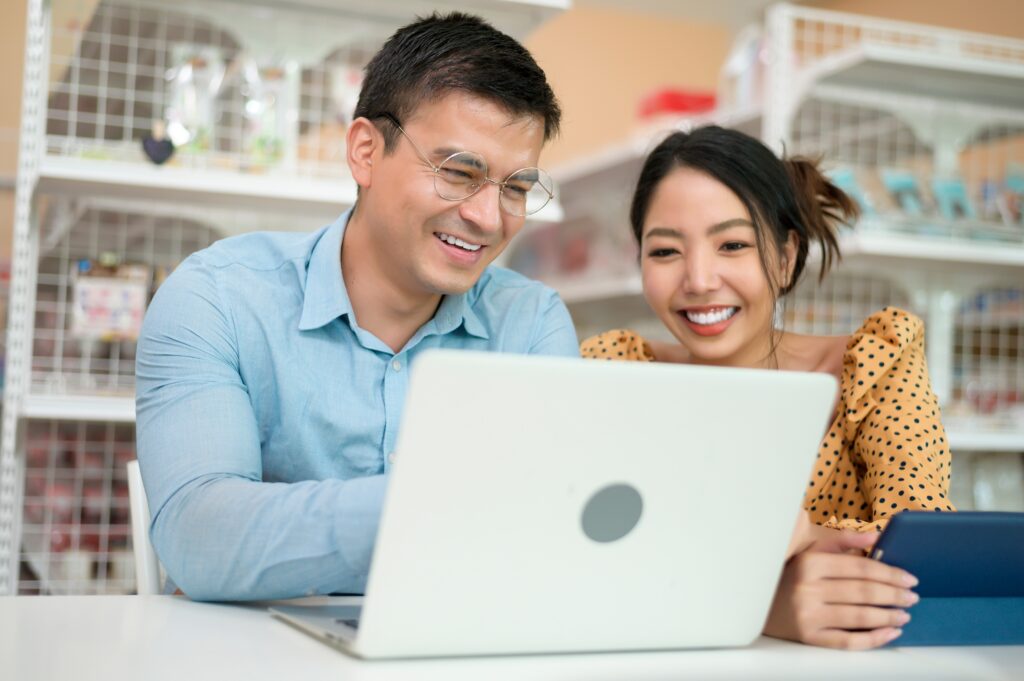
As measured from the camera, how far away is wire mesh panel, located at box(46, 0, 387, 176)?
2523 mm

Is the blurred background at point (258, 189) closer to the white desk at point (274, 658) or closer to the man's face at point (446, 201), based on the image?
the man's face at point (446, 201)


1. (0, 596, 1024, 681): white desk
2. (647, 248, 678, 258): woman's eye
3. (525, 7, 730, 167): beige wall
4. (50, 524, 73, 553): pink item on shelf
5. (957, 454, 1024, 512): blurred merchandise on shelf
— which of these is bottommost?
(50, 524, 73, 553): pink item on shelf

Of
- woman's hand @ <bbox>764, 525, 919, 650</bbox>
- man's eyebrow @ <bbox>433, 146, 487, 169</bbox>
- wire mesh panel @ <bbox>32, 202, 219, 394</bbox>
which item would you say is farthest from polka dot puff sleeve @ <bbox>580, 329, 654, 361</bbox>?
wire mesh panel @ <bbox>32, 202, 219, 394</bbox>

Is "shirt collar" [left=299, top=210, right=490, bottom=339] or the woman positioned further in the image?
the woman

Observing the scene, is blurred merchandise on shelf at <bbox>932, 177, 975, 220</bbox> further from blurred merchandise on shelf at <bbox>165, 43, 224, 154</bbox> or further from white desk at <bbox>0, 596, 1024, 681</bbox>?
Answer: white desk at <bbox>0, 596, 1024, 681</bbox>

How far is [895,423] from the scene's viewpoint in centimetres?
154

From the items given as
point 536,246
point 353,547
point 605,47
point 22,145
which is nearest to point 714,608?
point 353,547

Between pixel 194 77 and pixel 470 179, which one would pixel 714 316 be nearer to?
pixel 470 179

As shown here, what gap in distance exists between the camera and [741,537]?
836mm

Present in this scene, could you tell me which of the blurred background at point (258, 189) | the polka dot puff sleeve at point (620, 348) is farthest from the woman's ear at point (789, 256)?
the blurred background at point (258, 189)

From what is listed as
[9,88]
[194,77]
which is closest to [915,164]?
[194,77]

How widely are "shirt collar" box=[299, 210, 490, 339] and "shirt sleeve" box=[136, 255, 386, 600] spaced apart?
0.11 metres

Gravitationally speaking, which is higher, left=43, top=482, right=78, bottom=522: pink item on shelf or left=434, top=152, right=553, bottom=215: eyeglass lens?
left=434, top=152, right=553, bottom=215: eyeglass lens

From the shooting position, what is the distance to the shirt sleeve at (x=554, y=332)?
5.02 ft
